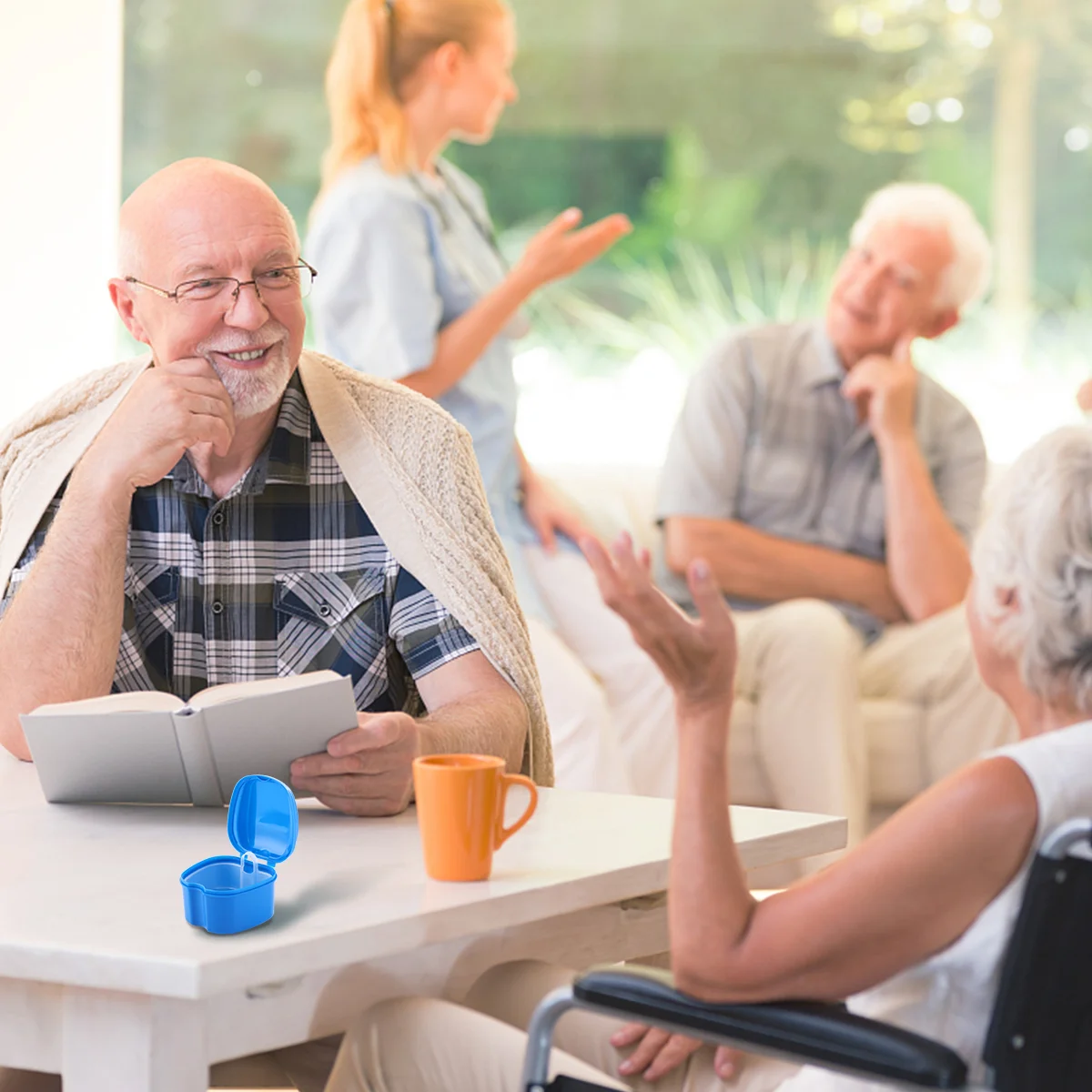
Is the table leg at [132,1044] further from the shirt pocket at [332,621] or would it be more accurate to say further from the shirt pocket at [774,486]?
the shirt pocket at [774,486]

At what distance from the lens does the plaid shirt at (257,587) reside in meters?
1.66

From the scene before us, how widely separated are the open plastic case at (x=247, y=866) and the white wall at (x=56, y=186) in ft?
9.41

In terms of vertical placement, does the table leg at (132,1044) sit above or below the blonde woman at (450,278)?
below

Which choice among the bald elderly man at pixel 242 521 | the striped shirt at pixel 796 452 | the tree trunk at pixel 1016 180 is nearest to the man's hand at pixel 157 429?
the bald elderly man at pixel 242 521

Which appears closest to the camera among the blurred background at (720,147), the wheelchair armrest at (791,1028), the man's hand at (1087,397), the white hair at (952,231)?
the wheelchair armrest at (791,1028)

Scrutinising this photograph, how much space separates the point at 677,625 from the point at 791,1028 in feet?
0.86

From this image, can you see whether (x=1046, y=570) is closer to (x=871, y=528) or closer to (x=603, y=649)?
(x=603, y=649)

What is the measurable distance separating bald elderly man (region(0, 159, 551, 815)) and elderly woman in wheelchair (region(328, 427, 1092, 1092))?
21.0 inches

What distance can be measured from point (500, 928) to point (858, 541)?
2465mm

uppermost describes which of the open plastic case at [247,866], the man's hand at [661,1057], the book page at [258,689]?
the book page at [258,689]

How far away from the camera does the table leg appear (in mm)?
943

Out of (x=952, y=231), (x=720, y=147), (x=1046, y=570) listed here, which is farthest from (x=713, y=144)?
(x=1046, y=570)

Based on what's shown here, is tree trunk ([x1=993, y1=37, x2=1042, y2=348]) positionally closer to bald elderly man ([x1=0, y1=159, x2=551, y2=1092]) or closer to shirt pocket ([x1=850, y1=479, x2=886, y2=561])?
shirt pocket ([x1=850, y1=479, x2=886, y2=561])

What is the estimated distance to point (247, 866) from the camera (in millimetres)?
1071
